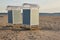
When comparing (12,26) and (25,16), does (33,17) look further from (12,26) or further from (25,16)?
(12,26)

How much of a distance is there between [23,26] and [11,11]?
2.67 feet

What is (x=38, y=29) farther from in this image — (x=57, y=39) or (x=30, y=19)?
(x=57, y=39)

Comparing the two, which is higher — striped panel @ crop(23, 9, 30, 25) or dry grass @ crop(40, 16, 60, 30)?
striped panel @ crop(23, 9, 30, 25)

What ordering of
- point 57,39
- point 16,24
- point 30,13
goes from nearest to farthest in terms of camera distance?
point 57,39 → point 30,13 → point 16,24

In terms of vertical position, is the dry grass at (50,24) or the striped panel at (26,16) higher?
the striped panel at (26,16)

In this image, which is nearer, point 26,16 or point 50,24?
point 26,16

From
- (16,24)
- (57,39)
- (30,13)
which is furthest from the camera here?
(16,24)

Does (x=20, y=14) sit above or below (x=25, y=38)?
above

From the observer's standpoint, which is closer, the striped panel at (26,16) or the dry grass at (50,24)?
the striped panel at (26,16)

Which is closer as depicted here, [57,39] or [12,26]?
[57,39]

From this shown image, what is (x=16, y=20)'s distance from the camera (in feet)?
26.9

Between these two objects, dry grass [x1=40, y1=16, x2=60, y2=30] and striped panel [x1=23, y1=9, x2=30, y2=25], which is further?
dry grass [x1=40, y1=16, x2=60, y2=30]

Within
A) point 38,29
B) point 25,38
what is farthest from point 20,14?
point 25,38

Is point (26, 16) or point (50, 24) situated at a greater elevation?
→ point (26, 16)
